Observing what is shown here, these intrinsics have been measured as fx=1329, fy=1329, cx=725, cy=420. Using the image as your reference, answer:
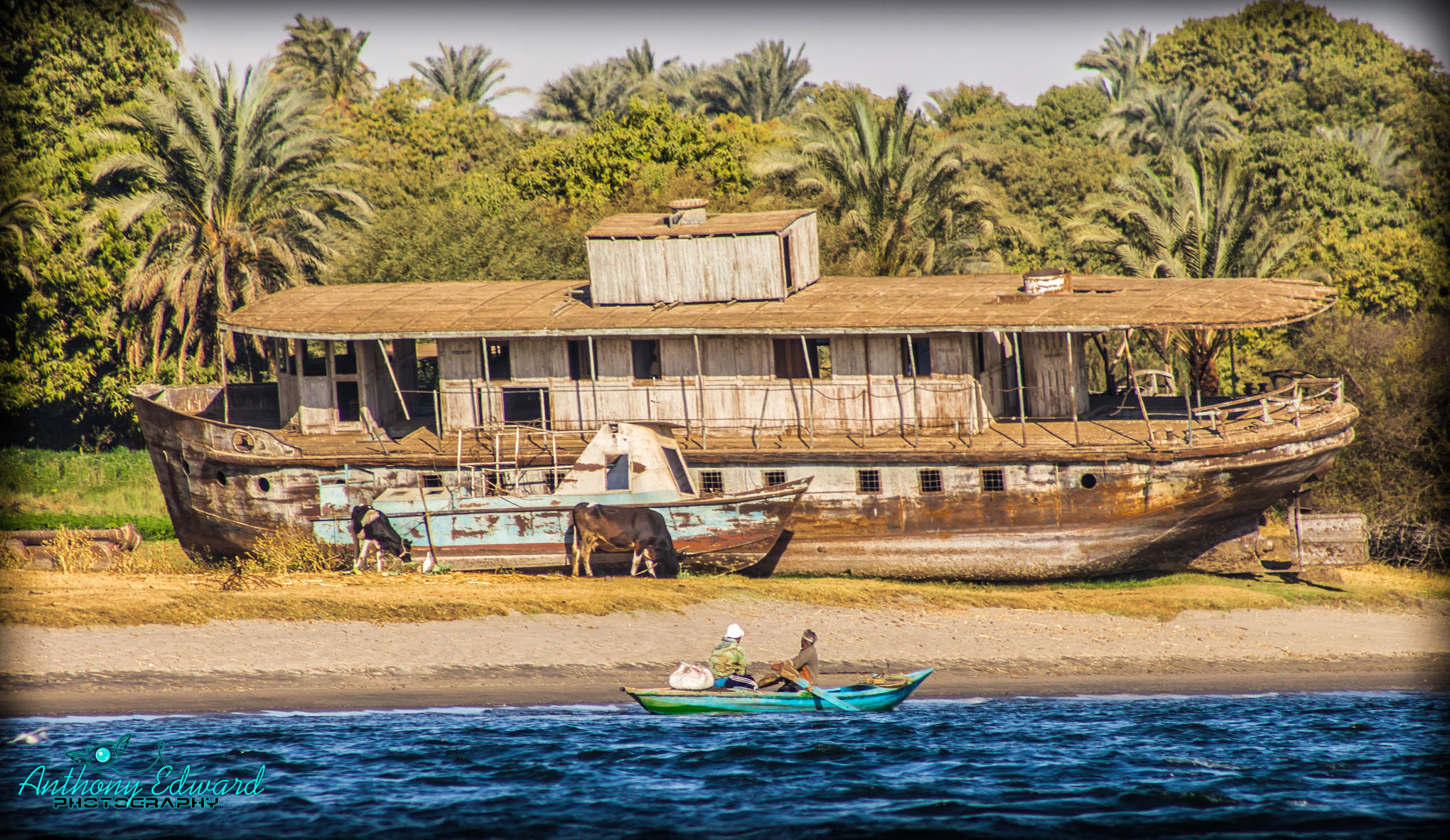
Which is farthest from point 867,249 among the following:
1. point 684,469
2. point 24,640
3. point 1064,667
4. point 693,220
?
point 24,640

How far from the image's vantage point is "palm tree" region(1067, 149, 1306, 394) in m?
33.0

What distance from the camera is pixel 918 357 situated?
2791 centimetres

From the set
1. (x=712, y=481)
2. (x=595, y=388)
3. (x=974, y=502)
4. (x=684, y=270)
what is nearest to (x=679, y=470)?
(x=712, y=481)

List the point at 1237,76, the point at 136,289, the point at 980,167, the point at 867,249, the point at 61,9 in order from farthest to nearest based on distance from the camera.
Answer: the point at 1237,76
the point at 980,167
the point at 61,9
the point at 867,249
the point at 136,289

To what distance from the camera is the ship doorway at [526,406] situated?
28.8 metres

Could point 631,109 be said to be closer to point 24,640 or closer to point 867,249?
point 867,249

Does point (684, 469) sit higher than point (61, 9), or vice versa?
point (61, 9)

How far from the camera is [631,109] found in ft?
149

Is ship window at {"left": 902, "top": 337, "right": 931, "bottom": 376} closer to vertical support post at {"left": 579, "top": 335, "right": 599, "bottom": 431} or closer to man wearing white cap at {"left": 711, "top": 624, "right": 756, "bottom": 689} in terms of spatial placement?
vertical support post at {"left": 579, "top": 335, "right": 599, "bottom": 431}

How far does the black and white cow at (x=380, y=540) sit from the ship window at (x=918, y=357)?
10.8 metres

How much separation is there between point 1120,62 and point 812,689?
236 ft

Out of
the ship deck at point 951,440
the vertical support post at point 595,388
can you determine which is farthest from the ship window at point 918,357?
the vertical support post at point 595,388

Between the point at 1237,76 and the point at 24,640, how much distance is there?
76.1 meters

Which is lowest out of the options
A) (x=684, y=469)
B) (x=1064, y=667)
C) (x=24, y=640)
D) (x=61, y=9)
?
(x=1064, y=667)
